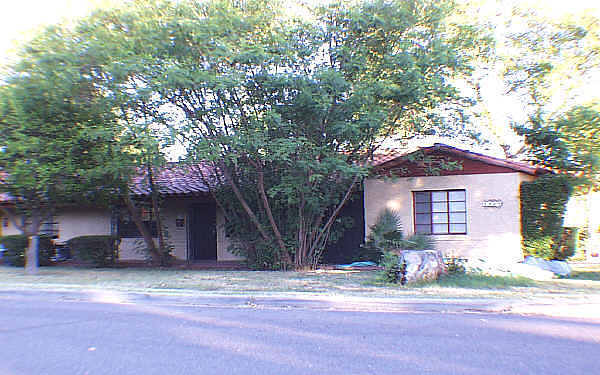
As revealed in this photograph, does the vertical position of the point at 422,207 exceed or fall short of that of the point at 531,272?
it exceeds it

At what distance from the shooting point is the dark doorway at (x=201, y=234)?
1862 cm

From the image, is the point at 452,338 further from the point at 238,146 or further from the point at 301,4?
the point at 301,4

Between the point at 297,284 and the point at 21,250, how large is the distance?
1131 centimetres

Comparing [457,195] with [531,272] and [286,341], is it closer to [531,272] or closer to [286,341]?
[531,272]

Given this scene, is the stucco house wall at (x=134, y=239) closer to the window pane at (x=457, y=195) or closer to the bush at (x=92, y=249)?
the bush at (x=92, y=249)

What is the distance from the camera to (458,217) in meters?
15.3

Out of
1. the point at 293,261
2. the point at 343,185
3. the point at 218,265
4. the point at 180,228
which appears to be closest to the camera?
the point at 343,185

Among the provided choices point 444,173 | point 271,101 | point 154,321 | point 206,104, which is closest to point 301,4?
point 271,101

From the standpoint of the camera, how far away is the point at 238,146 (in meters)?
11.8

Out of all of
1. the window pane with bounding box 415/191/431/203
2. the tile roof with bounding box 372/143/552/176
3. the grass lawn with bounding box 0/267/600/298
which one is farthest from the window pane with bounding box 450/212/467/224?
the grass lawn with bounding box 0/267/600/298

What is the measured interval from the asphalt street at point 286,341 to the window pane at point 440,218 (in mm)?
7160

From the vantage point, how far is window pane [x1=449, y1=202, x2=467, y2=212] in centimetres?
1525

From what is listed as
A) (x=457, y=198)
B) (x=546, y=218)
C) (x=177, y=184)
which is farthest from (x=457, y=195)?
(x=177, y=184)

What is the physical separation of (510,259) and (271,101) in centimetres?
868
